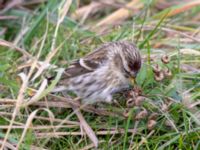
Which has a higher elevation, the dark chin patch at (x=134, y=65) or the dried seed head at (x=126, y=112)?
the dark chin patch at (x=134, y=65)

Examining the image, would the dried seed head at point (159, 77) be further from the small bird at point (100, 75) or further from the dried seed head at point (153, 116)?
the dried seed head at point (153, 116)

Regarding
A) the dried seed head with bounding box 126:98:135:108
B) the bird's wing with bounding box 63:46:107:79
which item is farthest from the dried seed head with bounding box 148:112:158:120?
the bird's wing with bounding box 63:46:107:79

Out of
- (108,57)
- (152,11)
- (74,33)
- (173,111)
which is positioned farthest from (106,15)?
(173,111)

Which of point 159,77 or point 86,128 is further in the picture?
point 159,77

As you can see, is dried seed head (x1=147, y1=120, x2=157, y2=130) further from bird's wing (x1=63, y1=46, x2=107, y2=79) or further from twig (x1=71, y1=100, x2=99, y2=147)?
bird's wing (x1=63, y1=46, x2=107, y2=79)

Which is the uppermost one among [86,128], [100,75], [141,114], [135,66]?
[135,66]

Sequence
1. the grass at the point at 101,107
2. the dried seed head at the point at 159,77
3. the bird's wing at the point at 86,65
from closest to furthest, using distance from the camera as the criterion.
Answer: the grass at the point at 101,107
the dried seed head at the point at 159,77
the bird's wing at the point at 86,65

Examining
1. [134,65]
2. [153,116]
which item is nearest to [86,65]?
[134,65]

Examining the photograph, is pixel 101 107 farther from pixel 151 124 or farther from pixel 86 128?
pixel 151 124

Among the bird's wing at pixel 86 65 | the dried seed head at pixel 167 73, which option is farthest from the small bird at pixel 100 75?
the dried seed head at pixel 167 73
